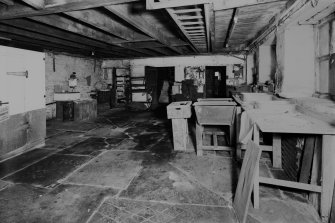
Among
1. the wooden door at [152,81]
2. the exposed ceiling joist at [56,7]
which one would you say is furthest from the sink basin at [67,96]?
the exposed ceiling joist at [56,7]

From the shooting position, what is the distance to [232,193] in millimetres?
3043

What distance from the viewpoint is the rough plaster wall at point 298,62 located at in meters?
4.12

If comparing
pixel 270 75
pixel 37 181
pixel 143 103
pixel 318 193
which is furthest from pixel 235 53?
pixel 37 181

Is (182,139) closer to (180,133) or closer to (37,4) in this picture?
(180,133)

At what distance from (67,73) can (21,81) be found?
5.92 m

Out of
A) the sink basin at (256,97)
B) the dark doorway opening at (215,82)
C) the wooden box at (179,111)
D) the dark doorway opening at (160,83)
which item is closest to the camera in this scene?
the wooden box at (179,111)

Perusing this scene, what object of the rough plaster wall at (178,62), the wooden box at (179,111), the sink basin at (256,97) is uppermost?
the rough plaster wall at (178,62)

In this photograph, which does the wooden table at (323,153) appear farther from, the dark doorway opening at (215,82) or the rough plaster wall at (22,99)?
the dark doorway opening at (215,82)

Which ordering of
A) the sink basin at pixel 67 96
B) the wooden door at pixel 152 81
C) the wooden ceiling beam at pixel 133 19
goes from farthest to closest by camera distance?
the wooden door at pixel 152 81 → the sink basin at pixel 67 96 → the wooden ceiling beam at pixel 133 19

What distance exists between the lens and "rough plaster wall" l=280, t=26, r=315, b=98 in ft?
13.5

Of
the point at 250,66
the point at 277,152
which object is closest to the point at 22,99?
the point at 277,152

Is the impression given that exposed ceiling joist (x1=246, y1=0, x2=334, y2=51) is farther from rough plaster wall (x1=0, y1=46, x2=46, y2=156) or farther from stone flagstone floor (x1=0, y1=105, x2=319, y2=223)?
rough plaster wall (x1=0, y1=46, x2=46, y2=156)

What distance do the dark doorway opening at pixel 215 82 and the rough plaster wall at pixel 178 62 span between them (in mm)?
3236

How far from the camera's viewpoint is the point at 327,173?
236 centimetres
